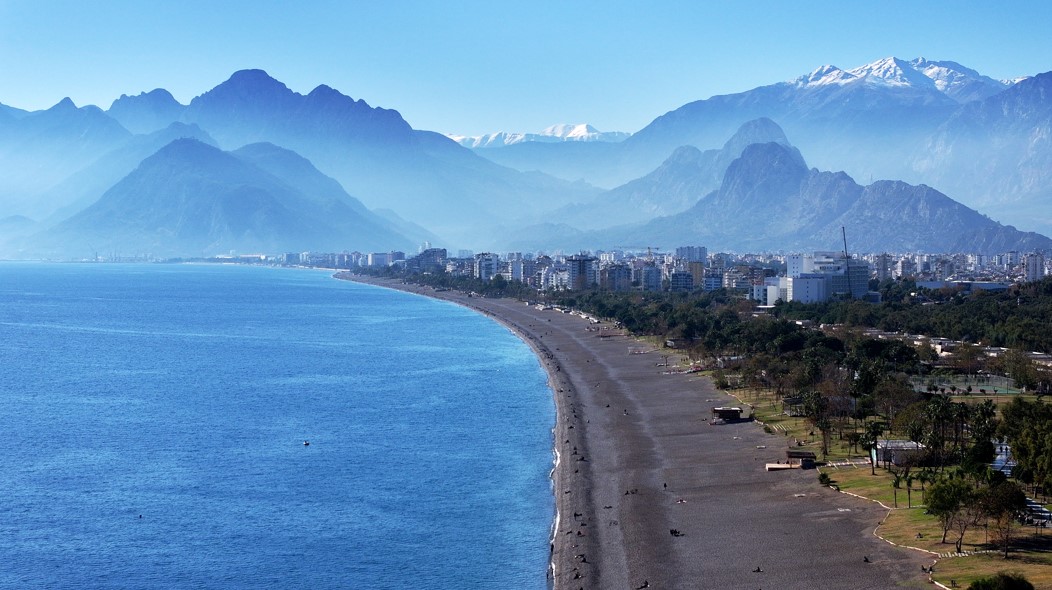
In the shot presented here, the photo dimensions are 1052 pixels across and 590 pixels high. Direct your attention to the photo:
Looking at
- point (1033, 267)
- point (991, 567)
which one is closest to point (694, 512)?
point (991, 567)

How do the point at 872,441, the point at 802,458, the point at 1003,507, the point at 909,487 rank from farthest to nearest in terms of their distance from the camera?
the point at 802,458 < the point at 872,441 < the point at 909,487 < the point at 1003,507

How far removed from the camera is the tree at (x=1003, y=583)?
79.3ft

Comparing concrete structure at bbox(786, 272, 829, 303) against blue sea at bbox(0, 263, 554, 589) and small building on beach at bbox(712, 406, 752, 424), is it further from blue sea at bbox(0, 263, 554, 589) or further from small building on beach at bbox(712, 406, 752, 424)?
small building on beach at bbox(712, 406, 752, 424)

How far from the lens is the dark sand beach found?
29297 mm

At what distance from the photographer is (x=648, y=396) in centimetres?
5862

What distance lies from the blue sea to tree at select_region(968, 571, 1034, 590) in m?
10.6

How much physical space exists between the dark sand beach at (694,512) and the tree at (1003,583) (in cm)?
262

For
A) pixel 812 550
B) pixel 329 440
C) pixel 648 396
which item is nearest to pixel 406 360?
pixel 648 396

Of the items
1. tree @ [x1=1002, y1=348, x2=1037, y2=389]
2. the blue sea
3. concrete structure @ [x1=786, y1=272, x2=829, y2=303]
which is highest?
concrete structure @ [x1=786, y1=272, x2=829, y2=303]

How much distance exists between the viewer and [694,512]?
35.4 meters

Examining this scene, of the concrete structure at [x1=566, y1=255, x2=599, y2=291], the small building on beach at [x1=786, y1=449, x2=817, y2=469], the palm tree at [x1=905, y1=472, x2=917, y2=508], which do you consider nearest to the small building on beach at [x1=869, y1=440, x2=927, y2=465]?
the small building on beach at [x1=786, y1=449, x2=817, y2=469]

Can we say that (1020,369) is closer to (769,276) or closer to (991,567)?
(991,567)

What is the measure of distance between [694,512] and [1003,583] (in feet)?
39.9

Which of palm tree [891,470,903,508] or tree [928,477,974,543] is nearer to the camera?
tree [928,477,974,543]
